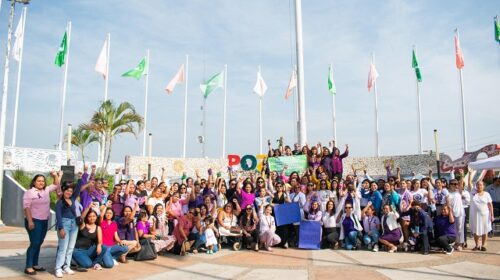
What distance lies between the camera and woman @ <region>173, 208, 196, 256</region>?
8.68 m

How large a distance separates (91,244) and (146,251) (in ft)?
3.66

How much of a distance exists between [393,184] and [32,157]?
1526 cm

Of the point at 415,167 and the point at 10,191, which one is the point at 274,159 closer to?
the point at 10,191

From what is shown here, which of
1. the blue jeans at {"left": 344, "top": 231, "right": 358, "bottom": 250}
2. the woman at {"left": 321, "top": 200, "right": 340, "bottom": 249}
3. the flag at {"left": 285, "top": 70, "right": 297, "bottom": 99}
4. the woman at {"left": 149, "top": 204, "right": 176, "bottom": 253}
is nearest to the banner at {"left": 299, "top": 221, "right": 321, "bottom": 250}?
the woman at {"left": 321, "top": 200, "right": 340, "bottom": 249}

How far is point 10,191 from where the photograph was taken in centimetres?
1450

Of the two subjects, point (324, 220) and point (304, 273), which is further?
point (324, 220)

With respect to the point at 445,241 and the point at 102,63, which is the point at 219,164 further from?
the point at 445,241

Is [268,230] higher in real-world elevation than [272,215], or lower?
lower

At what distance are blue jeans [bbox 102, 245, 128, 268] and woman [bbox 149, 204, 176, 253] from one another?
104 centimetres

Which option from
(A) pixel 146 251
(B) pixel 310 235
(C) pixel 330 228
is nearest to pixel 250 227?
(B) pixel 310 235

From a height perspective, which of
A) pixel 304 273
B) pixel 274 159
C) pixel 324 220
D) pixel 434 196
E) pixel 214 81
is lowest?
pixel 304 273

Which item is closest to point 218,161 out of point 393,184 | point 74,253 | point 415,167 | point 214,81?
point 214,81

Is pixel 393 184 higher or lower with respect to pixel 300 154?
lower

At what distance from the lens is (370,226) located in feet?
31.0
